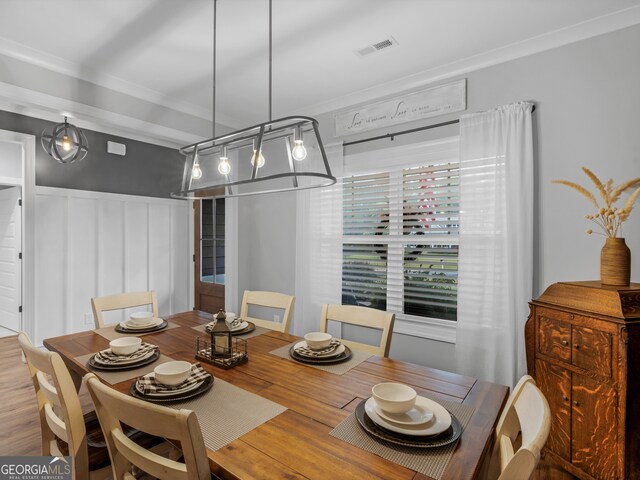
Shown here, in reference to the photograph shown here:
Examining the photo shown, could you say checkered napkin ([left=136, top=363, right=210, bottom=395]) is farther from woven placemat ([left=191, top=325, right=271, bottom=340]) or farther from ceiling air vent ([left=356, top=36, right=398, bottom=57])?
ceiling air vent ([left=356, top=36, right=398, bottom=57])

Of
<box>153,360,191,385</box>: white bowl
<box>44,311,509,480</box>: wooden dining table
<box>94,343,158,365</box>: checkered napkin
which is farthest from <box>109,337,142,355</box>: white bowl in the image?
<box>153,360,191,385</box>: white bowl

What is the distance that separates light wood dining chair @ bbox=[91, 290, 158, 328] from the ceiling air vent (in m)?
2.37

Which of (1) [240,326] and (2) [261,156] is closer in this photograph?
(2) [261,156]

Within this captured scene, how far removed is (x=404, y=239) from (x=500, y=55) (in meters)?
1.53

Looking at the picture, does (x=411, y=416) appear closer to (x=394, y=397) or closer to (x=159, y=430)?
(x=394, y=397)

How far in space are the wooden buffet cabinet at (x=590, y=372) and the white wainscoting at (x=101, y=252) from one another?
4060mm

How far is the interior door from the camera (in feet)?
14.7

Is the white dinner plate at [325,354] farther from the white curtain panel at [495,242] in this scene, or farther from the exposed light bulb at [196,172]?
the white curtain panel at [495,242]

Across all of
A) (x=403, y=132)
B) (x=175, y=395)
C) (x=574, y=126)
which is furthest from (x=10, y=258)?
(x=574, y=126)

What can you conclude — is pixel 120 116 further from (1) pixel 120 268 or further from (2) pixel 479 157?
(2) pixel 479 157

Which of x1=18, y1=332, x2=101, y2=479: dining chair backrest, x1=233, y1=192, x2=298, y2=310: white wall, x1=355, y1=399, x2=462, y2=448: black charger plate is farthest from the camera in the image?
x1=233, y1=192, x2=298, y2=310: white wall

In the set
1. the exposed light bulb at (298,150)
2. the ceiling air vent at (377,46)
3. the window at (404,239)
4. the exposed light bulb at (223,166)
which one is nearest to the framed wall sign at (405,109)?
the window at (404,239)

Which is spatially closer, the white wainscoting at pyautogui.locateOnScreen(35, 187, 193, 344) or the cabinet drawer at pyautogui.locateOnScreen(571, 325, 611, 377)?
the cabinet drawer at pyautogui.locateOnScreen(571, 325, 611, 377)

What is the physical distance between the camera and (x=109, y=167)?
4.00 m
